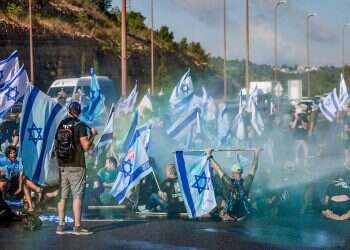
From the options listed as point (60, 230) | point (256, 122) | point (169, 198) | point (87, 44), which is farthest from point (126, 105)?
point (87, 44)

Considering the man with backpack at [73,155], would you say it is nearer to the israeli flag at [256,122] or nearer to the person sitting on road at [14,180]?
the person sitting on road at [14,180]

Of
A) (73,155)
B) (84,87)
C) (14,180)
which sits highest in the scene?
(84,87)

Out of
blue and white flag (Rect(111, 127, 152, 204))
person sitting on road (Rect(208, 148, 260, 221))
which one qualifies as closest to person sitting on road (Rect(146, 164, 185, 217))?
blue and white flag (Rect(111, 127, 152, 204))

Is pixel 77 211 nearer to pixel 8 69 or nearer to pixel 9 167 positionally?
pixel 9 167

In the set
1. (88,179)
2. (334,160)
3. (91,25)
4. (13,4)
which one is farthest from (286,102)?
(88,179)

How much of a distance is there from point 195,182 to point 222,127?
30.7 feet

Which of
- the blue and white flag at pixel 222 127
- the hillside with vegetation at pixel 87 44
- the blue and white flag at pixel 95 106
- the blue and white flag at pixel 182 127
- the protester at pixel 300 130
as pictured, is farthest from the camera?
the hillside with vegetation at pixel 87 44

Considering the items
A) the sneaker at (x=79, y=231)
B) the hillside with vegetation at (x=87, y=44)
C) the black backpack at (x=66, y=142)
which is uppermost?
the hillside with vegetation at (x=87, y=44)

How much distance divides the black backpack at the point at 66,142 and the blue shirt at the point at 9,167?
2863mm

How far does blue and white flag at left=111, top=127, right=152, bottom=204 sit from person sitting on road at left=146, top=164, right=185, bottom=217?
327mm

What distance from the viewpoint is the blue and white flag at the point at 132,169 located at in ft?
47.0

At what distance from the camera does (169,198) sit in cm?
1421

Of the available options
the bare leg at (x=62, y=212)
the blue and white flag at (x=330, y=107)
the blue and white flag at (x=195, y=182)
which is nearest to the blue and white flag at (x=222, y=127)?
the blue and white flag at (x=330, y=107)

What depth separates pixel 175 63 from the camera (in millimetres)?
66625
